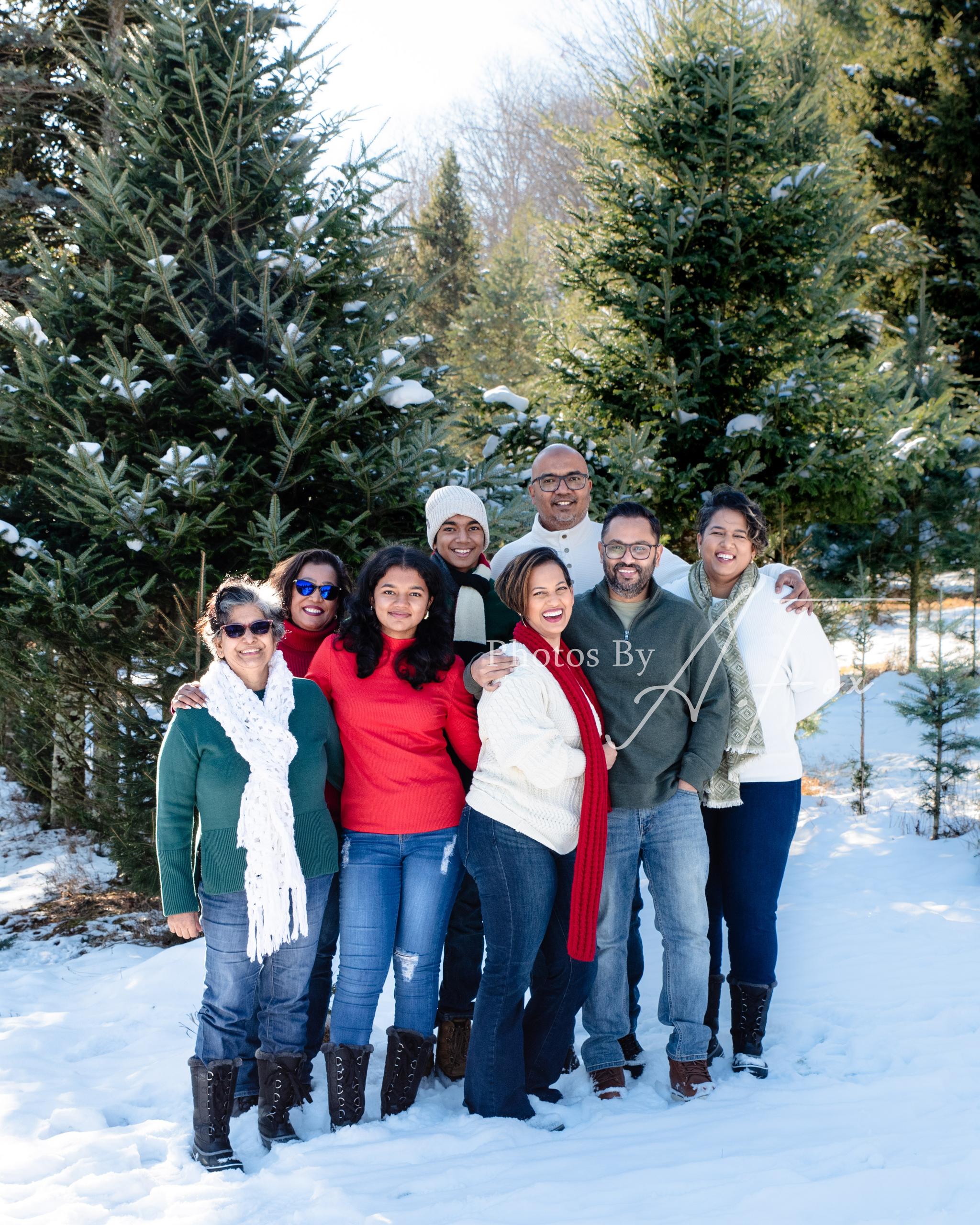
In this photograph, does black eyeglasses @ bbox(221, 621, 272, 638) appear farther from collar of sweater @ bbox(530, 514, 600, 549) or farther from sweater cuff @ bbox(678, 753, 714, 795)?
sweater cuff @ bbox(678, 753, 714, 795)

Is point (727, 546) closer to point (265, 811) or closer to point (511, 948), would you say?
point (511, 948)

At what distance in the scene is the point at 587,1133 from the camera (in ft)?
10.0

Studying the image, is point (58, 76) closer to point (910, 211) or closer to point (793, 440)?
point (793, 440)

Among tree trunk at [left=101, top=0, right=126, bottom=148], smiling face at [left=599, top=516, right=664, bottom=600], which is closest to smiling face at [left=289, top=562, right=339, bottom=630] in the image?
smiling face at [left=599, top=516, right=664, bottom=600]

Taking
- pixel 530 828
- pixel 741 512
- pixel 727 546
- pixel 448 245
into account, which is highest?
pixel 448 245

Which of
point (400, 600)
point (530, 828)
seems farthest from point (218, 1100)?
point (400, 600)

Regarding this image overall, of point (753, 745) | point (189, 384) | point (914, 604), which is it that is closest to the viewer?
point (753, 745)

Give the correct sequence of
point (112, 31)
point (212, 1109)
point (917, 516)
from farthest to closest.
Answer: point (917, 516) → point (112, 31) → point (212, 1109)

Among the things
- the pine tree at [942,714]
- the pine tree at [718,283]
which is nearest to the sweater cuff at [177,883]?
the pine tree at [718,283]

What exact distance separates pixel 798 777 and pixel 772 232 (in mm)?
4798

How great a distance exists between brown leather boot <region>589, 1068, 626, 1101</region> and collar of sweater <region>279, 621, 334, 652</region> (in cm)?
199

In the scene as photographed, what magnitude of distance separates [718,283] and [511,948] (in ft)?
18.0

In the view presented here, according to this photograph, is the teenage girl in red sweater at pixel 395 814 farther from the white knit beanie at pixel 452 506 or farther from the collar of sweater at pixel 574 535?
the collar of sweater at pixel 574 535

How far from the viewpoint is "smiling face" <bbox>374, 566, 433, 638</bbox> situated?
3201 mm
